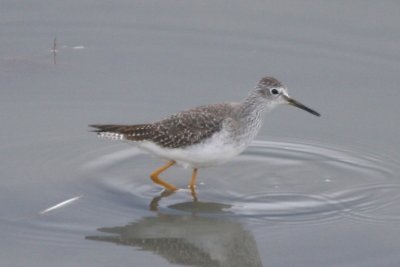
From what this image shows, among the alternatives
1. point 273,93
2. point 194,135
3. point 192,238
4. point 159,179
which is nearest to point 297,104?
point 273,93

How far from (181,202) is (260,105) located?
1.55 meters

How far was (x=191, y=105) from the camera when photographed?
38.6ft

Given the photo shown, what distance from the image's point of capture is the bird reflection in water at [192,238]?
28.7ft

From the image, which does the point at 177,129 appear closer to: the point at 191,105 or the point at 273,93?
the point at 273,93

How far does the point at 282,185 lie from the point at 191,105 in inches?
77.4

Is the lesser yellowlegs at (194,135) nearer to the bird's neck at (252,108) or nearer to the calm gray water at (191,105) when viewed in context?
the bird's neck at (252,108)

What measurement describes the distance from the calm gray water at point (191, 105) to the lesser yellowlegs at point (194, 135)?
1.35ft

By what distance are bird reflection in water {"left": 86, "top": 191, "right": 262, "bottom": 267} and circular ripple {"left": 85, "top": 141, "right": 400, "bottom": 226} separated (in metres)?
0.20

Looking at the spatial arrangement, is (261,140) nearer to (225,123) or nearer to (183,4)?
(225,123)

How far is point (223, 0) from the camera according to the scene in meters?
14.3

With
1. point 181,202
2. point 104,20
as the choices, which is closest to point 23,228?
point 181,202

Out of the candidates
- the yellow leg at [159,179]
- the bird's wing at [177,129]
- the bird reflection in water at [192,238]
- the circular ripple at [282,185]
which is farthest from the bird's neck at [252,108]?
the bird reflection in water at [192,238]

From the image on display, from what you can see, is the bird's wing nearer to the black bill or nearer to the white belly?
the white belly

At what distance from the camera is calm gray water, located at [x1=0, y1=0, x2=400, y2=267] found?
902 cm
